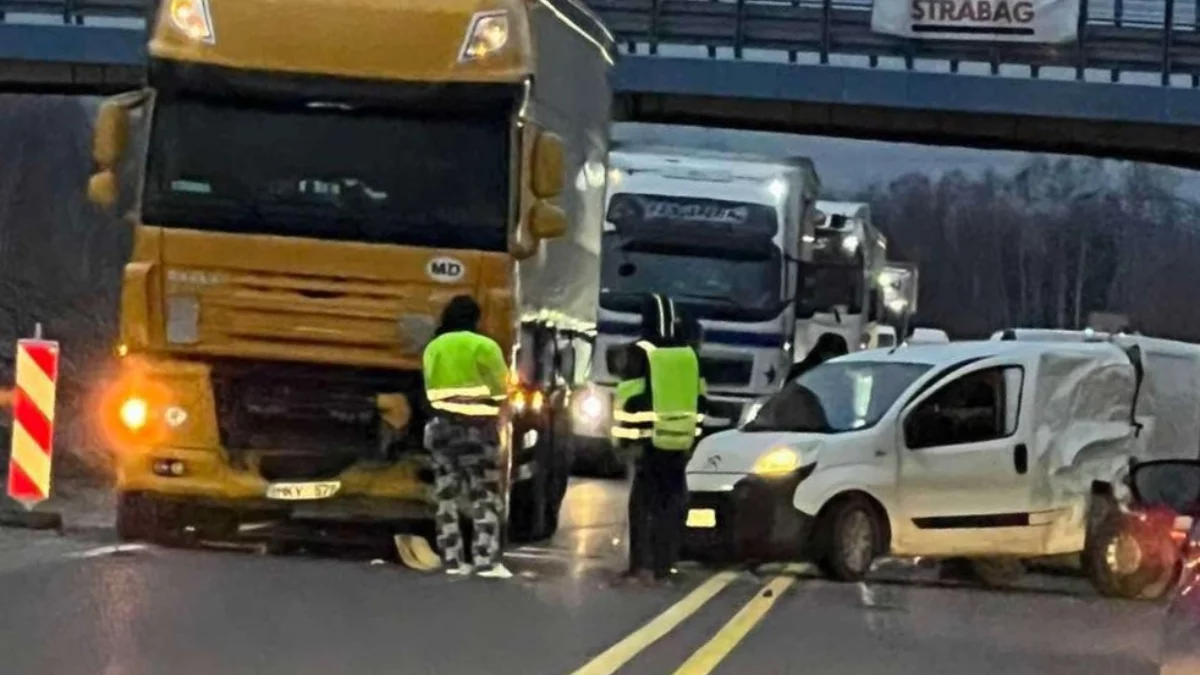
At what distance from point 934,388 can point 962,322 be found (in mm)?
87041

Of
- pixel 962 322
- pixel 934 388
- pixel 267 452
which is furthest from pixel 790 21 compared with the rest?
pixel 962 322

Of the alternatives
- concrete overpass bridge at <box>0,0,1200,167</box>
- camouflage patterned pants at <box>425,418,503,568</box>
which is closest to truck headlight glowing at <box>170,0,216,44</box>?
camouflage patterned pants at <box>425,418,503,568</box>

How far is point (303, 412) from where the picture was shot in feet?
52.1

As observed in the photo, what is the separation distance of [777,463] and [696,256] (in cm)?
1165

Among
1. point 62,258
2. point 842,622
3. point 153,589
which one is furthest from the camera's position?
point 62,258

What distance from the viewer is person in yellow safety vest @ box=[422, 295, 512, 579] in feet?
50.4

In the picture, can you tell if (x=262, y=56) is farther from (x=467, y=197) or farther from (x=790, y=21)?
(x=790, y=21)

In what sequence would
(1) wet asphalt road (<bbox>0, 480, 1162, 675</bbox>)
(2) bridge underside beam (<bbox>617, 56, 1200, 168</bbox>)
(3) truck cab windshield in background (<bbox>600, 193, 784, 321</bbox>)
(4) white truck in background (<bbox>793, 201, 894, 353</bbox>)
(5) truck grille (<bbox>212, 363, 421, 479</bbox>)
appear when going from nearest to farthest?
(1) wet asphalt road (<bbox>0, 480, 1162, 675</bbox>)
(5) truck grille (<bbox>212, 363, 421, 479</bbox>)
(3) truck cab windshield in background (<bbox>600, 193, 784, 321</bbox>)
(4) white truck in background (<bbox>793, 201, 894, 353</bbox>)
(2) bridge underside beam (<bbox>617, 56, 1200, 168</bbox>)

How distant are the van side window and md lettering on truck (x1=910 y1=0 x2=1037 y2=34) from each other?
22828 millimetres

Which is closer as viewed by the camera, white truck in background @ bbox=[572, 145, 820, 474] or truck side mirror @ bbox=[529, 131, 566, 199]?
truck side mirror @ bbox=[529, 131, 566, 199]

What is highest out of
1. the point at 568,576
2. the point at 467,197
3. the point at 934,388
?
the point at 467,197

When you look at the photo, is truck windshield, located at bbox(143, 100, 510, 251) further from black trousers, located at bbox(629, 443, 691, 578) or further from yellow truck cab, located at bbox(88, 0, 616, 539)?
black trousers, located at bbox(629, 443, 691, 578)

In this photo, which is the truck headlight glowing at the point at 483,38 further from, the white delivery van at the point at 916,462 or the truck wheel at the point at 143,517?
the white delivery van at the point at 916,462

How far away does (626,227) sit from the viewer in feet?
93.9
